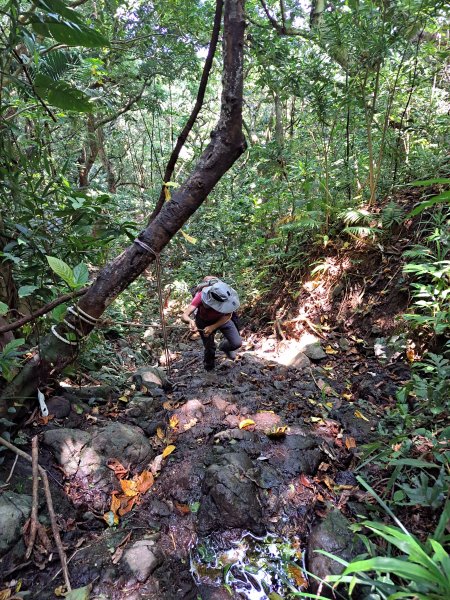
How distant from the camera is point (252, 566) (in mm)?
2205

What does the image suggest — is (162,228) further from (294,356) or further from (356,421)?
(294,356)

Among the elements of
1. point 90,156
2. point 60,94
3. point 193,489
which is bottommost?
point 193,489

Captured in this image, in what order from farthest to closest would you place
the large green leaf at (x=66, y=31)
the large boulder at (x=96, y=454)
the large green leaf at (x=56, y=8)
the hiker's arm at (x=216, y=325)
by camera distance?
the hiker's arm at (x=216, y=325)
the large boulder at (x=96, y=454)
the large green leaf at (x=66, y=31)
the large green leaf at (x=56, y=8)

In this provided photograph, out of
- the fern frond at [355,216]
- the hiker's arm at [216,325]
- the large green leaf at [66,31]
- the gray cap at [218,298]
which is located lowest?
the hiker's arm at [216,325]

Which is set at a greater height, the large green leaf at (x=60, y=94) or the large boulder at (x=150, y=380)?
the large green leaf at (x=60, y=94)

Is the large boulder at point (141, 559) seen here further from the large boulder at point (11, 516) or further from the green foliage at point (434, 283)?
the green foliage at point (434, 283)

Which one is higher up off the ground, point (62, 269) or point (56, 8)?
point (56, 8)

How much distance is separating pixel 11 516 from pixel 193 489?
116cm

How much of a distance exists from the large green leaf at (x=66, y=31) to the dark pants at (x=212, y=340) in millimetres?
3088

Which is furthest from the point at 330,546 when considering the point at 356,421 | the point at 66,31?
the point at 66,31

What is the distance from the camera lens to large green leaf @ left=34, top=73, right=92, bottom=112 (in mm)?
2363

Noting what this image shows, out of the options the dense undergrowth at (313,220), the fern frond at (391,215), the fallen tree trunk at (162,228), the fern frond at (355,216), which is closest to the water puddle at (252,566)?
the dense undergrowth at (313,220)

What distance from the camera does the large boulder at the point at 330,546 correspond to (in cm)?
207

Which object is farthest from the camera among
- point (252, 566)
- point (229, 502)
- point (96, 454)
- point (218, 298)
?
point (218, 298)
